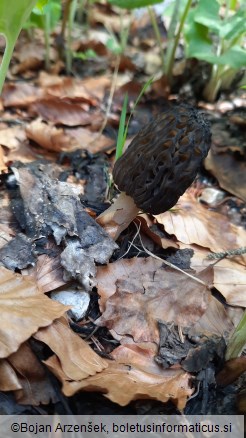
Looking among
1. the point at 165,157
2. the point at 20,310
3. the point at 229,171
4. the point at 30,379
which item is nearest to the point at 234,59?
the point at 229,171

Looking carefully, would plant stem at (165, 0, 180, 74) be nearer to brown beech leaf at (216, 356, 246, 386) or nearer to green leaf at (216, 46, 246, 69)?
green leaf at (216, 46, 246, 69)

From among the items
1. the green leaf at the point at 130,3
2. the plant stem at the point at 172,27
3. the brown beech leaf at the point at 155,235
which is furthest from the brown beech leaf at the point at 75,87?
the brown beech leaf at the point at 155,235

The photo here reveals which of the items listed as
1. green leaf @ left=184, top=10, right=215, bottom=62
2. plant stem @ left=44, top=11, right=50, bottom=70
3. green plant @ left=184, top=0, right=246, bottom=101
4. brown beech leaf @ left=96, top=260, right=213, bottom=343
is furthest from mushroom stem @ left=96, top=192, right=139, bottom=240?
plant stem @ left=44, top=11, right=50, bottom=70

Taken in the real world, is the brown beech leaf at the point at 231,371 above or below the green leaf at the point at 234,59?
below

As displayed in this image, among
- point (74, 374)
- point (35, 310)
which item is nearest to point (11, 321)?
point (35, 310)

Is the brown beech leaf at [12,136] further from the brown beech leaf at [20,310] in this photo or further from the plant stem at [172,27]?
the plant stem at [172,27]

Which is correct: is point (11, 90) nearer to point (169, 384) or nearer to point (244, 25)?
point (244, 25)
